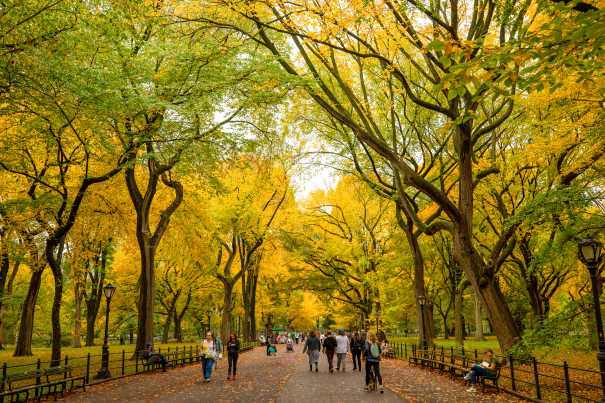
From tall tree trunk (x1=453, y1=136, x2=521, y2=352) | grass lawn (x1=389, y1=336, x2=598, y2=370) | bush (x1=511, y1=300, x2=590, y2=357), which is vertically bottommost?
grass lawn (x1=389, y1=336, x2=598, y2=370)

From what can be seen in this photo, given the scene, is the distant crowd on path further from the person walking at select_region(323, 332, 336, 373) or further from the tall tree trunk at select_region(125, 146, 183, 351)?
the tall tree trunk at select_region(125, 146, 183, 351)

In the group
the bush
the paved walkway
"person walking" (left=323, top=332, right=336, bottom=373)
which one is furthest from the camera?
"person walking" (left=323, top=332, right=336, bottom=373)

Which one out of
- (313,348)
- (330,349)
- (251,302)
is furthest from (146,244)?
(251,302)

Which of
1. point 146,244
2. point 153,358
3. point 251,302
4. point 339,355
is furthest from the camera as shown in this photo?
point 251,302

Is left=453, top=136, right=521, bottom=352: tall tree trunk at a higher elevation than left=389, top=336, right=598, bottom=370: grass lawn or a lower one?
higher

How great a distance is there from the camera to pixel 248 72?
44.4 ft

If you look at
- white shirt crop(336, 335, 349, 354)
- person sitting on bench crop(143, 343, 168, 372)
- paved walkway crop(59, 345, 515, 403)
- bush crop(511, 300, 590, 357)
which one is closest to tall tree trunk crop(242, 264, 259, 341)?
person sitting on bench crop(143, 343, 168, 372)

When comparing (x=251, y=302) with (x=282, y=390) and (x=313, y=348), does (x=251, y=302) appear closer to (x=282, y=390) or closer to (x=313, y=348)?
(x=313, y=348)

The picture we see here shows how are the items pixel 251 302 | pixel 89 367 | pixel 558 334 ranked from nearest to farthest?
pixel 558 334 < pixel 89 367 < pixel 251 302

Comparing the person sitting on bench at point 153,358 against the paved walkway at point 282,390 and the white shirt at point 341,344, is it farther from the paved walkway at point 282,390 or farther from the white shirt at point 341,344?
the white shirt at point 341,344

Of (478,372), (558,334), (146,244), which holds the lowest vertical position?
(478,372)

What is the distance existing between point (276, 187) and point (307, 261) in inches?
270

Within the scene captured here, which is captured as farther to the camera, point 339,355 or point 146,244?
point 146,244

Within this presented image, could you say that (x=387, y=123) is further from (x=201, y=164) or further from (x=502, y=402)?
(x=502, y=402)
